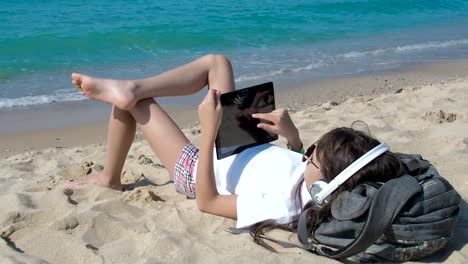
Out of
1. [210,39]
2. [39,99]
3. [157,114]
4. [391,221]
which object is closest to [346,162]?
[391,221]

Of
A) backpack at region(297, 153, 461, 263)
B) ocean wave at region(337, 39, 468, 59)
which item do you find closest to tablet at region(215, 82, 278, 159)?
backpack at region(297, 153, 461, 263)

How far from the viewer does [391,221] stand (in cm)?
259

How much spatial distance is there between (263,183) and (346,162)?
472mm

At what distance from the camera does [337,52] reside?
10320mm

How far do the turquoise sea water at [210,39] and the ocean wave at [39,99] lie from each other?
0.01 m

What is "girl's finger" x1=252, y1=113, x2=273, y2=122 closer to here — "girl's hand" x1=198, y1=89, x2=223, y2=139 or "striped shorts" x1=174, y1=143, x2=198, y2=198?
"girl's hand" x1=198, y1=89, x2=223, y2=139

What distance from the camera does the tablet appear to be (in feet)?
10.4

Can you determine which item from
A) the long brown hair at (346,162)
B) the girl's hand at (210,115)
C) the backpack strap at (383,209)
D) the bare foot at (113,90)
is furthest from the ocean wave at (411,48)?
the backpack strap at (383,209)

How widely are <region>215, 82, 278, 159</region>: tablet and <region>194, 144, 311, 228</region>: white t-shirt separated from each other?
0.20 ft

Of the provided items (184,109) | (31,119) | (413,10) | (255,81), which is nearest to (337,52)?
(255,81)

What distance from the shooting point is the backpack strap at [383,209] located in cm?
255

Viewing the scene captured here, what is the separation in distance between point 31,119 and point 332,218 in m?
4.49

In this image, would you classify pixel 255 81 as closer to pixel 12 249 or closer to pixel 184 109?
pixel 184 109

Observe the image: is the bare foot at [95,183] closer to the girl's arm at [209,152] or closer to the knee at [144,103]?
the knee at [144,103]
